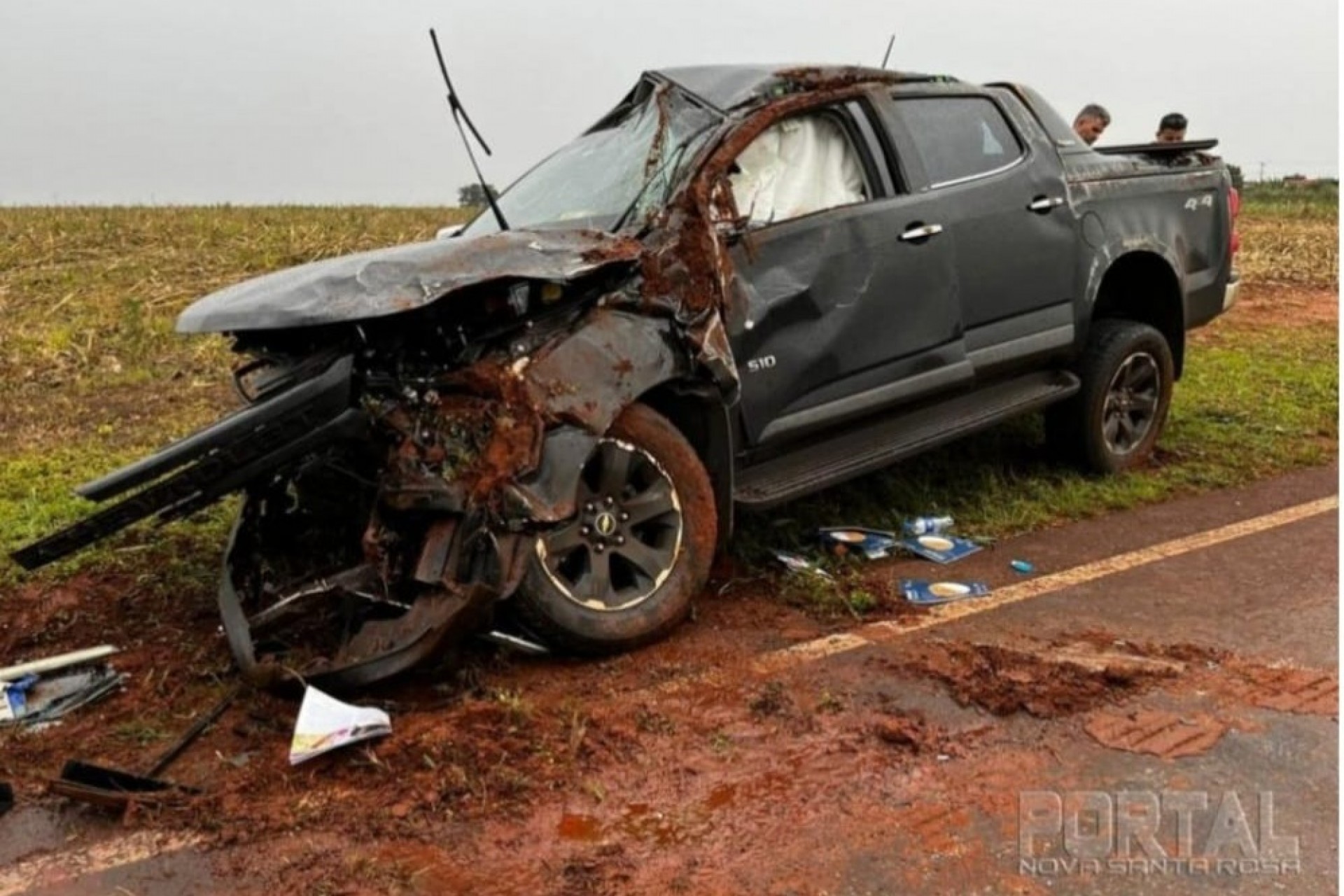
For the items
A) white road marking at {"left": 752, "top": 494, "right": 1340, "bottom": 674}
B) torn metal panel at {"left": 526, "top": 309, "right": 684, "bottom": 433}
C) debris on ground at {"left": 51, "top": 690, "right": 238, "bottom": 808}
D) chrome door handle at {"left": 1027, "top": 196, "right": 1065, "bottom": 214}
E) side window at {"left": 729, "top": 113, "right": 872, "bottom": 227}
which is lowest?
white road marking at {"left": 752, "top": 494, "right": 1340, "bottom": 674}

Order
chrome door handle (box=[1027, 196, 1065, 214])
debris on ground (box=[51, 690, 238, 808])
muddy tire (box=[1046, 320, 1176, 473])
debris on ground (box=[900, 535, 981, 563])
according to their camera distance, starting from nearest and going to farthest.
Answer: debris on ground (box=[51, 690, 238, 808]) < debris on ground (box=[900, 535, 981, 563]) < chrome door handle (box=[1027, 196, 1065, 214]) < muddy tire (box=[1046, 320, 1176, 473])

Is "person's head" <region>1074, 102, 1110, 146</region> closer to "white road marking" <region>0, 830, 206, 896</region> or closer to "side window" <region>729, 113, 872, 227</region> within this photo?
"side window" <region>729, 113, 872, 227</region>

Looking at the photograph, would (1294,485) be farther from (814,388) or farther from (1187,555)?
(814,388)

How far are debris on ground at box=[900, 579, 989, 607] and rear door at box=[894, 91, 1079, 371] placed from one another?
1.07m

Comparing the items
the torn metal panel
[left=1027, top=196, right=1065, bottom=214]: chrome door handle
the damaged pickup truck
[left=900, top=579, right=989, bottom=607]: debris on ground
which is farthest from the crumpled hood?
[left=1027, top=196, right=1065, bottom=214]: chrome door handle

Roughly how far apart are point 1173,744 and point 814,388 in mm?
1902

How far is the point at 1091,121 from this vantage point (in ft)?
27.8

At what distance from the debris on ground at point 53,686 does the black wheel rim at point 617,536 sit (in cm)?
151

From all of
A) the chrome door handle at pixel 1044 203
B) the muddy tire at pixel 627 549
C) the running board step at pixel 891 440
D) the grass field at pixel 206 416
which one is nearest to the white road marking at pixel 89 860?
the muddy tire at pixel 627 549

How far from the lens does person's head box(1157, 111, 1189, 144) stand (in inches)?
365

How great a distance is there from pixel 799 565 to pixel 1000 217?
1.81m

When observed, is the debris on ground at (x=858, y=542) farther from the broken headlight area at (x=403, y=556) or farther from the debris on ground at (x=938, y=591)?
the broken headlight area at (x=403, y=556)

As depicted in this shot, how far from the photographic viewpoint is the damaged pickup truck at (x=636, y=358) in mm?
3600

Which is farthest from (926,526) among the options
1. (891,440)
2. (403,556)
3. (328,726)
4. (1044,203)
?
(328,726)
